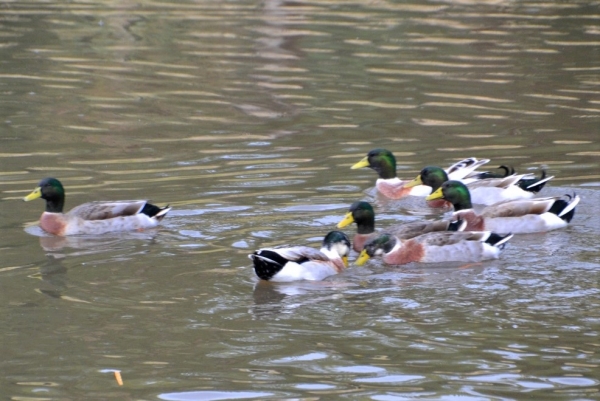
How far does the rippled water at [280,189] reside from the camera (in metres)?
8.03

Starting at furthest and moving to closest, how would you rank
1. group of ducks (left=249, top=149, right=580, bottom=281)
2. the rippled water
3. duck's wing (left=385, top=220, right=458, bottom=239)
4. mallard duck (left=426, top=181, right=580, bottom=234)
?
mallard duck (left=426, top=181, right=580, bottom=234), duck's wing (left=385, top=220, right=458, bottom=239), group of ducks (left=249, top=149, right=580, bottom=281), the rippled water

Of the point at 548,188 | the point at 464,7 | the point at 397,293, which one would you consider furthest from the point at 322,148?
the point at 464,7

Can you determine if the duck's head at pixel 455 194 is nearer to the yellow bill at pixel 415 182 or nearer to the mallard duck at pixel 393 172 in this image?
the yellow bill at pixel 415 182

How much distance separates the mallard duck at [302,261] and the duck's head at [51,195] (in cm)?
325

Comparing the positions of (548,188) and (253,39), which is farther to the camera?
(253,39)

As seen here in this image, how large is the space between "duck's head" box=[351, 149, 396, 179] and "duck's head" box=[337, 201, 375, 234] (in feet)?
8.00

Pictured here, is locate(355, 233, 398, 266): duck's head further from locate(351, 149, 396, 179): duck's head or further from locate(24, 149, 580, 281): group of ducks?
locate(351, 149, 396, 179): duck's head

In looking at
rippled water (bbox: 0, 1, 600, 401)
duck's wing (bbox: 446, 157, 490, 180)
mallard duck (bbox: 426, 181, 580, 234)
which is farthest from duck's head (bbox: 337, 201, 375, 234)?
duck's wing (bbox: 446, 157, 490, 180)

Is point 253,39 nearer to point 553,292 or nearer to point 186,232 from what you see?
point 186,232

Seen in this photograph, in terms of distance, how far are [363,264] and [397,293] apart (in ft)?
4.64

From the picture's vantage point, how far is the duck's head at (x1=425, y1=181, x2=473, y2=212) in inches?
486

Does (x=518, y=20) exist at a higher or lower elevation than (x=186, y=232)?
higher

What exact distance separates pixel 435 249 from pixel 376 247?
541 millimetres

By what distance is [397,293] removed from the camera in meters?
9.72
